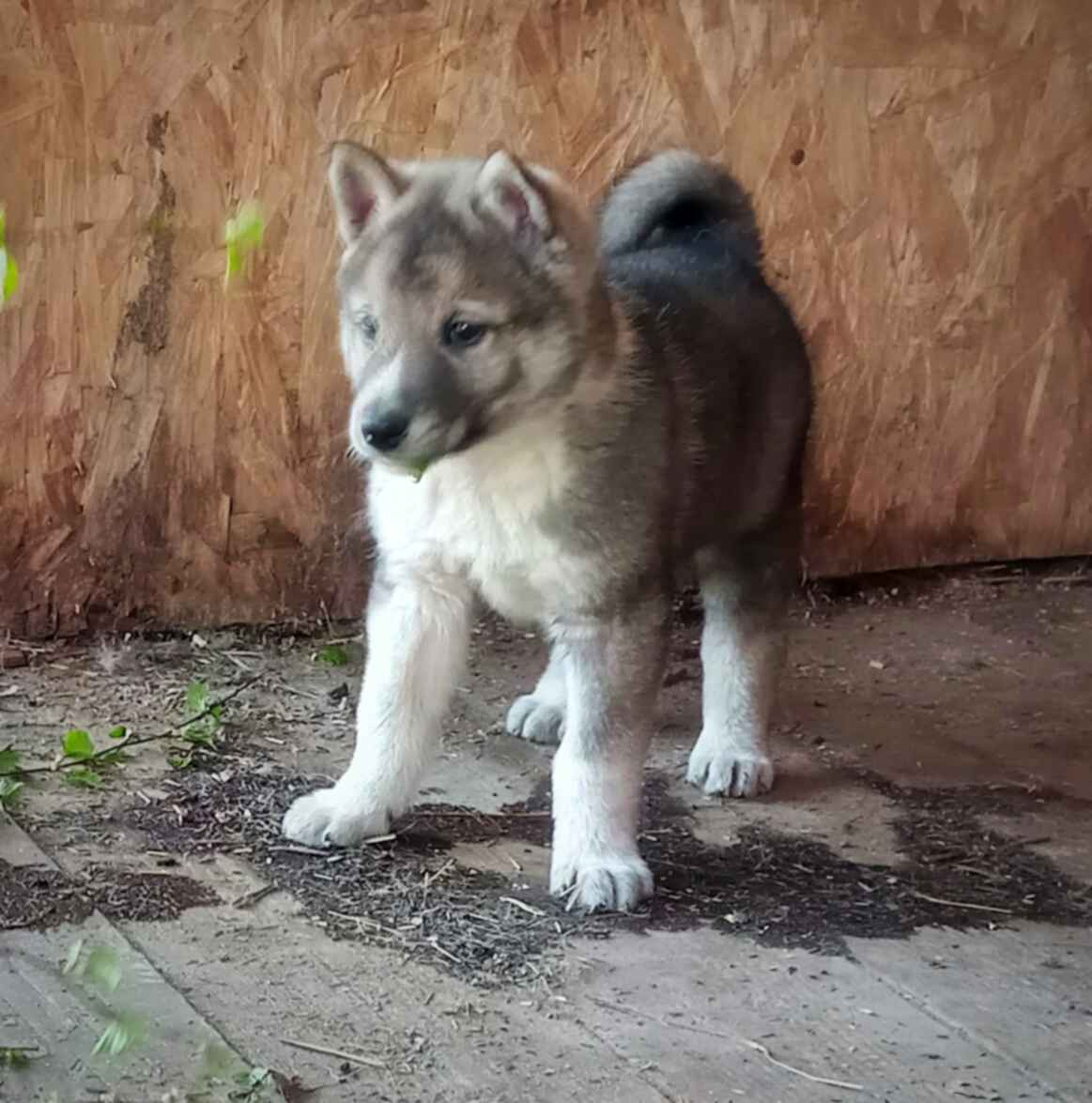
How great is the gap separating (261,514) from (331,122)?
1.11 metres

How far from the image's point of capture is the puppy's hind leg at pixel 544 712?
14.6 feet

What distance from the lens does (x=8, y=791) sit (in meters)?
3.87

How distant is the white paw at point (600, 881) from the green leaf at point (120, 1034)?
0.95m

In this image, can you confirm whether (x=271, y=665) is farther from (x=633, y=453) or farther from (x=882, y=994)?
(x=882, y=994)

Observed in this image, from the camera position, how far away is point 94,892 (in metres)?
3.42

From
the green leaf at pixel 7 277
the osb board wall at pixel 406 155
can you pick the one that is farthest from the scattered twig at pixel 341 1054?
the osb board wall at pixel 406 155

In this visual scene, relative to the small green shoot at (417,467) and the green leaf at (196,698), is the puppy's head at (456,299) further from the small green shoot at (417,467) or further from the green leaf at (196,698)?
the green leaf at (196,698)

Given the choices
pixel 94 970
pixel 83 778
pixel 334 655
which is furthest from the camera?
pixel 334 655

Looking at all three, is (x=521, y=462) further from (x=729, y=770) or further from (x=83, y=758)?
(x=83, y=758)

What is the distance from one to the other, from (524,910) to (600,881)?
162 mm

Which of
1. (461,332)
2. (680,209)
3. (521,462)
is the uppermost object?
(680,209)

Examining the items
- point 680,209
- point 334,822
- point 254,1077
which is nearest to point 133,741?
point 334,822

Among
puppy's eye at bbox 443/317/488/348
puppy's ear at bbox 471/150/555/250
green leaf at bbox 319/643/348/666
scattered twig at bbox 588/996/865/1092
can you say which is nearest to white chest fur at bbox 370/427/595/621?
puppy's eye at bbox 443/317/488/348

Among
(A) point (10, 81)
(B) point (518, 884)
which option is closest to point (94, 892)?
(B) point (518, 884)
